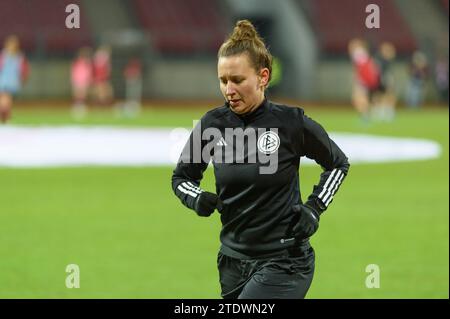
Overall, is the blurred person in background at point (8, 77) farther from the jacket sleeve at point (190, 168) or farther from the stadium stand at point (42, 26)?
the jacket sleeve at point (190, 168)

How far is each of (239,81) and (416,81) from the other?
43.6 metres

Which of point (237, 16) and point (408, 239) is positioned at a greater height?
point (237, 16)

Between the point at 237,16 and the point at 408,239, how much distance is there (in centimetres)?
3800

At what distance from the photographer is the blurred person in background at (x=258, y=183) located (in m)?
5.75

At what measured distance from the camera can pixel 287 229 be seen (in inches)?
229

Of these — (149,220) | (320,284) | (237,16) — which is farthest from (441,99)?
(320,284)

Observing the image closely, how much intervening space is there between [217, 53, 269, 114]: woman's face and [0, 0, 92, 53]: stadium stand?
42.0m

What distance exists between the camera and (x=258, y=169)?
228 inches

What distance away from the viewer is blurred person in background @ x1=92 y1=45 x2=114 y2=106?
44.3 metres

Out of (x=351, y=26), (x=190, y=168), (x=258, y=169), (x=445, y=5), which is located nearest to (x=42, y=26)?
(x=351, y=26)

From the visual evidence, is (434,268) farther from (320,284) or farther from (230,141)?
(230,141)

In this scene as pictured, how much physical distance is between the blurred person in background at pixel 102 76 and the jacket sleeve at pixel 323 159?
38362 millimetres

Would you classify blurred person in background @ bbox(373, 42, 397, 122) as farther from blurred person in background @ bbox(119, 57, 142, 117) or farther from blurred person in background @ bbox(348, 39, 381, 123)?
blurred person in background @ bbox(119, 57, 142, 117)

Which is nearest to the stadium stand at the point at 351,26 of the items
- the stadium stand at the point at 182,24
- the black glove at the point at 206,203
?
the stadium stand at the point at 182,24
